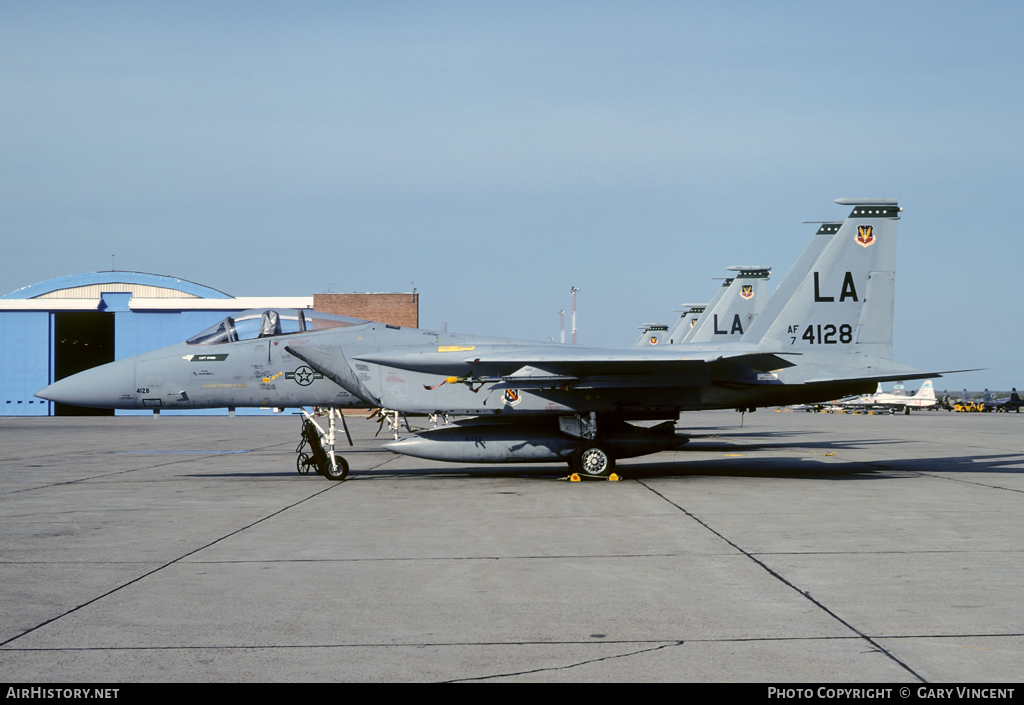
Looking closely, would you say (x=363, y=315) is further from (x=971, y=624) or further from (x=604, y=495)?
(x=971, y=624)

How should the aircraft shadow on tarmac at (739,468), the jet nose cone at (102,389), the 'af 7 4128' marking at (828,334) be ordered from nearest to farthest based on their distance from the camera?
the jet nose cone at (102,389)
the 'af 7 4128' marking at (828,334)
the aircraft shadow on tarmac at (739,468)

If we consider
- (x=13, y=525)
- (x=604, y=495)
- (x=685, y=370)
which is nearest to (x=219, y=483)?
(x=13, y=525)

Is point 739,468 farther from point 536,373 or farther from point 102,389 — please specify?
point 102,389

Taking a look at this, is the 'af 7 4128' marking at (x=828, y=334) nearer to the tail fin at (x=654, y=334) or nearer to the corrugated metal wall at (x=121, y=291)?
the tail fin at (x=654, y=334)

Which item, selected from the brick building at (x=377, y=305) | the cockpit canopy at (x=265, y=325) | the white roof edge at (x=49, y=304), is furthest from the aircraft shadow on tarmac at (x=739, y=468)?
the white roof edge at (x=49, y=304)

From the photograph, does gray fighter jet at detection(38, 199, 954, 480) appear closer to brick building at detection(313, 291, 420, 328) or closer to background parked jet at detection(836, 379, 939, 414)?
brick building at detection(313, 291, 420, 328)

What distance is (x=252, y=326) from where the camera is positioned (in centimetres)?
1452

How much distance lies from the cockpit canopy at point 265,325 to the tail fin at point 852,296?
289 inches

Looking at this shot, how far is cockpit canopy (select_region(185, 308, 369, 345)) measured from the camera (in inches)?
569

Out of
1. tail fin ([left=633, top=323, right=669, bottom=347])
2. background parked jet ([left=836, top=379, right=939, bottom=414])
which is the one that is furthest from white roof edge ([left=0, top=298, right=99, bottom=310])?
background parked jet ([left=836, top=379, right=939, bottom=414])

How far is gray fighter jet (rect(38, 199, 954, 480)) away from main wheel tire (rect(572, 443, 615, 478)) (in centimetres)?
2

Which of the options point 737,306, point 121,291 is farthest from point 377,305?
point 737,306

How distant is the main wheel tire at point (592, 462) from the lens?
13773 mm

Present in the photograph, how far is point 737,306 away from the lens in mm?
25391
